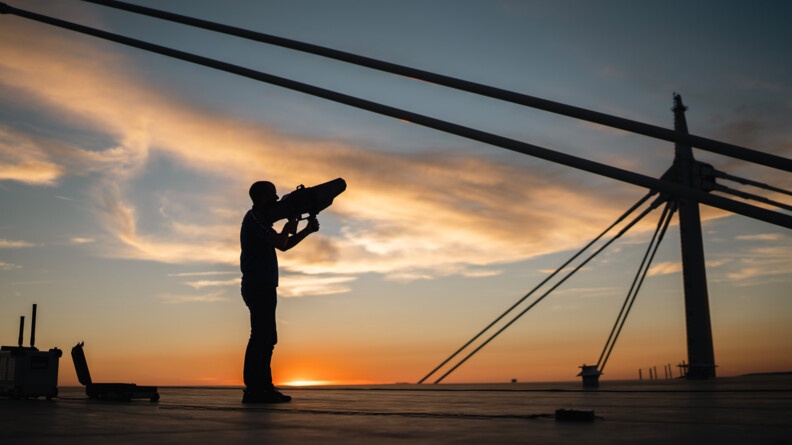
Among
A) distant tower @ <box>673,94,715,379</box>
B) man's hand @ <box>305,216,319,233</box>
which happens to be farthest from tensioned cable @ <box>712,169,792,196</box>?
man's hand @ <box>305,216,319,233</box>

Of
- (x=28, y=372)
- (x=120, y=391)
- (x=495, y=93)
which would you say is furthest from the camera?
(x=28, y=372)

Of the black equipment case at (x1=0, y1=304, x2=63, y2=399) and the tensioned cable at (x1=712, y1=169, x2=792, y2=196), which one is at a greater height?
the tensioned cable at (x1=712, y1=169, x2=792, y2=196)

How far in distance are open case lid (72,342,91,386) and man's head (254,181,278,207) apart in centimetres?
350

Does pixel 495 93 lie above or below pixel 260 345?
above

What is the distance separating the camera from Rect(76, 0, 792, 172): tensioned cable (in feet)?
13.1

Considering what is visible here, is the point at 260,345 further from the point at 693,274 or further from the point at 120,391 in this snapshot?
the point at 693,274

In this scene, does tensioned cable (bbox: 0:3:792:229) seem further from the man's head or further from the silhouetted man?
the silhouetted man

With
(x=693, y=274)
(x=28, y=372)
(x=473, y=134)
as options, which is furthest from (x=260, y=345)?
(x=693, y=274)

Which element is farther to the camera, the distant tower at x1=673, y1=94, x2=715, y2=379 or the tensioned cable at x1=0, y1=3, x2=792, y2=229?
the distant tower at x1=673, y1=94, x2=715, y2=379

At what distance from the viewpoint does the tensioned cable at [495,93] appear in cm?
400

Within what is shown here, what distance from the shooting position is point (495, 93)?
4.74m

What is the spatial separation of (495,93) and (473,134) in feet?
0.96

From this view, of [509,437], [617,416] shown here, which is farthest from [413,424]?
[617,416]

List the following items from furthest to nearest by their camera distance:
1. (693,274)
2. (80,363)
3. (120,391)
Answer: (693,274), (80,363), (120,391)
